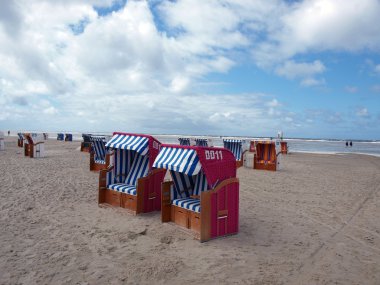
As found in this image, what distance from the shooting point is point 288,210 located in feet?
26.3

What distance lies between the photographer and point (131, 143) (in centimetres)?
752

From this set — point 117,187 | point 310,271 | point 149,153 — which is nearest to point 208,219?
point 310,271

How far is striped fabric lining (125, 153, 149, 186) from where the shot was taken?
26.2ft

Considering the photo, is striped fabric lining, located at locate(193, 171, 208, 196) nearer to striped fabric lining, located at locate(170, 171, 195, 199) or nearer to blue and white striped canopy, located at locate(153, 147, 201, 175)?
striped fabric lining, located at locate(170, 171, 195, 199)

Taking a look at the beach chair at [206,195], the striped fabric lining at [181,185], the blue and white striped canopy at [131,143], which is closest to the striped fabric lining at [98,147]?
the blue and white striped canopy at [131,143]

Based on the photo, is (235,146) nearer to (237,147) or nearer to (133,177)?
(237,147)

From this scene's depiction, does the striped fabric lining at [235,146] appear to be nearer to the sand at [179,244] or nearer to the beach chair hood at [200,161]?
the sand at [179,244]

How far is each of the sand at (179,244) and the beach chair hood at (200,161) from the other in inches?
44.0

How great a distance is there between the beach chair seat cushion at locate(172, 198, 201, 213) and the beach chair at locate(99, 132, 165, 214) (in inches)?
42.5

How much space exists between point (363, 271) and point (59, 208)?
20.0 ft

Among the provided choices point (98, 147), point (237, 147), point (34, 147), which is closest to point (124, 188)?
point (98, 147)

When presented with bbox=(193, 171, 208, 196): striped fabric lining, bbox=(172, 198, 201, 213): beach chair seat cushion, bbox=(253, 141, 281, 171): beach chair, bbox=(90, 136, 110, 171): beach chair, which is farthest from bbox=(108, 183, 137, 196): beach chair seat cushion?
bbox=(253, 141, 281, 171): beach chair

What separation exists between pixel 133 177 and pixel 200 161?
2.95 metres

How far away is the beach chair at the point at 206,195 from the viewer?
18.6 ft
